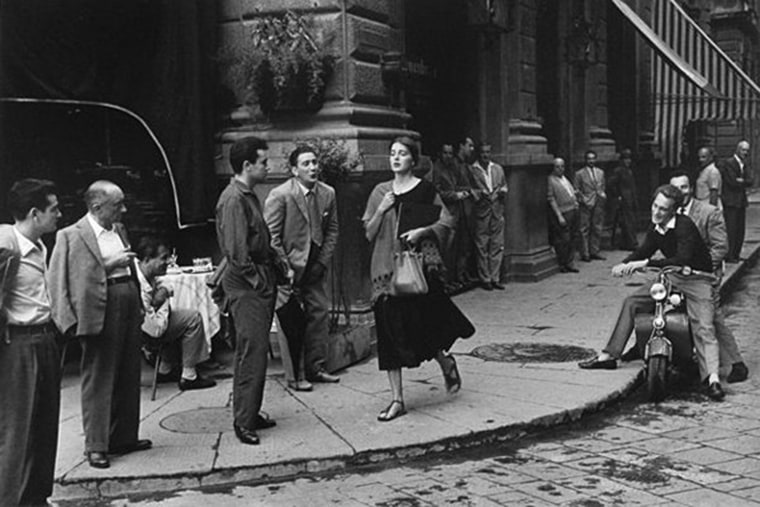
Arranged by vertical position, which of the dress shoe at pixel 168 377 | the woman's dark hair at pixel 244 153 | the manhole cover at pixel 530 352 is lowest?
the manhole cover at pixel 530 352

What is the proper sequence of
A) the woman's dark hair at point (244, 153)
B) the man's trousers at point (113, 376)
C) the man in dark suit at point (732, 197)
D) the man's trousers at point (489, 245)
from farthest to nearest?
1. the man in dark suit at point (732, 197)
2. the man's trousers at point (489, 245)
3. the woman's dark hair at point (244, 153)
4. the man's trousers at point (113, 376)

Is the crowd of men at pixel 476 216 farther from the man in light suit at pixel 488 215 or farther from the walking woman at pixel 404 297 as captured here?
the walking woman at pixel 404 297

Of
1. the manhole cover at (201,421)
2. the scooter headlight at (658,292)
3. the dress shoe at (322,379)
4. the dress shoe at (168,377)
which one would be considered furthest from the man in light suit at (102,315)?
the scooter headlight at (658,292)

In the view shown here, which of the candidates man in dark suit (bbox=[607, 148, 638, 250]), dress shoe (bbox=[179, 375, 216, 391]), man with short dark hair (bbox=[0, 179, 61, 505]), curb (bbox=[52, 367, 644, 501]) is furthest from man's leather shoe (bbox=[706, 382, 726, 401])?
man in dark suit (bbox=[607, 148, 638, 250])

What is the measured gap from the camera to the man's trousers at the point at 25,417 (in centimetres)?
495

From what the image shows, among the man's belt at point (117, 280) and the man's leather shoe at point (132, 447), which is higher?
the man's belt at point (117, 280)

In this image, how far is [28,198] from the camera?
511cm

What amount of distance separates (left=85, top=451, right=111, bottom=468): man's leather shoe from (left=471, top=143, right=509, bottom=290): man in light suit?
806cm

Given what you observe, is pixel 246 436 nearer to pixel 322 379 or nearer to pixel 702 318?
pixel 322 379

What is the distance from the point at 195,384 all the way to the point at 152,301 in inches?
32.9

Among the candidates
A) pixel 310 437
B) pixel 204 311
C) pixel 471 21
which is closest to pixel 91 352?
pixel 310 437

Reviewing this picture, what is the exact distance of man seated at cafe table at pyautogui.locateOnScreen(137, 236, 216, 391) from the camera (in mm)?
7773

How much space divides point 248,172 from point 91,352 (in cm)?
161

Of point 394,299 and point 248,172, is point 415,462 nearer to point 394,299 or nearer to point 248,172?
point 394,299
